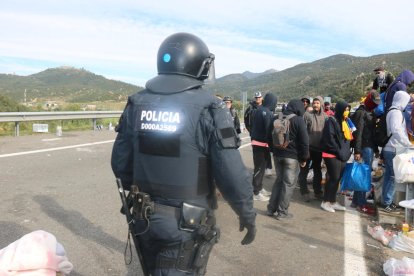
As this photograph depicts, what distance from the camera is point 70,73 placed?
117 meters

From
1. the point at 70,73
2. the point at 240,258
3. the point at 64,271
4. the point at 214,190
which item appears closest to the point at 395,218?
the point at 240,258

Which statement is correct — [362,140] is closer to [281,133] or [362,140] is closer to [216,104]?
[281,133]

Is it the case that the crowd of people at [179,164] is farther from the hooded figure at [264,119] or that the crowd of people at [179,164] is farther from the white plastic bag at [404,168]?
the hooded figure at [264,119]

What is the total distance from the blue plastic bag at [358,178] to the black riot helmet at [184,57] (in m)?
4.71

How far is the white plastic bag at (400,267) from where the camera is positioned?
3980 mm

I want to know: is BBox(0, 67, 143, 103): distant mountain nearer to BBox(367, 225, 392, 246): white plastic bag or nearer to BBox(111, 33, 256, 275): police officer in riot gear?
BBox(367, 225, 392, 246): white plastic bag

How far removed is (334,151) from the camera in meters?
6.80

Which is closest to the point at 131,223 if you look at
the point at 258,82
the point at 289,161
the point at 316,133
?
the point at 289,161

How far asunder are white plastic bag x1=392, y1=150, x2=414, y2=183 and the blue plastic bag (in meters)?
0.71

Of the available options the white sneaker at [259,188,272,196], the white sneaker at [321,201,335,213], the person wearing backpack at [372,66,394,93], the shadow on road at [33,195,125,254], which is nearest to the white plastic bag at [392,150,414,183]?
the white sneaker at [321,201,335,213]

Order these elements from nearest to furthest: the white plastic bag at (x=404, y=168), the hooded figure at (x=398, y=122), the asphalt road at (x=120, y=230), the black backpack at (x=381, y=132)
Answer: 1. the asphalt road at (x=120, y=230)
2. the white plastic bag at (x=404, y=168)
3. the hooded figure at (x=398, y=122)
4. the black backpack at (x=381, y=132)

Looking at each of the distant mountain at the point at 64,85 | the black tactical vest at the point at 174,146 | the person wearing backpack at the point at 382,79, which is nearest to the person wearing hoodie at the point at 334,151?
the person wearing backpack at the point at 382,79

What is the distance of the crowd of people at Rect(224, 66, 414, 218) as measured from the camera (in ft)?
20.9

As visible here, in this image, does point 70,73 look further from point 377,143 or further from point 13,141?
point 377,143
